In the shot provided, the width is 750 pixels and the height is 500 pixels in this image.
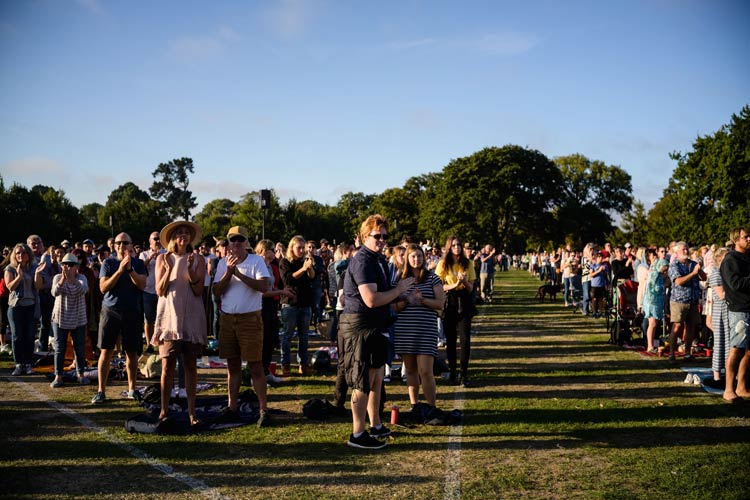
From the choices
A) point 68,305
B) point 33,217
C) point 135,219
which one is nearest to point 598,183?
point 135,219

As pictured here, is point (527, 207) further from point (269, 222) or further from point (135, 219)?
point (135, 219)

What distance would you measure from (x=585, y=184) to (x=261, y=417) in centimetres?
7944

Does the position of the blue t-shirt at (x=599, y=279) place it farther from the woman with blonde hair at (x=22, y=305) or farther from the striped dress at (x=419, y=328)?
the woman with blonde hair at (x=22, y=305)

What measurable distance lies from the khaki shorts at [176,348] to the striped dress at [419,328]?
219cm

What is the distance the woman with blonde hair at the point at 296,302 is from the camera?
30.3 feet

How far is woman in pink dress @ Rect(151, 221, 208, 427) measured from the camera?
245 inches

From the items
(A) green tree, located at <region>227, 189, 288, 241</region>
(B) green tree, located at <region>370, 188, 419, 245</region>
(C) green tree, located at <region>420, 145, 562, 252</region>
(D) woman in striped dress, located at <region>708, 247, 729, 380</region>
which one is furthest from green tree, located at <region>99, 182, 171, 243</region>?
(D) woman in striped dress, located at <region>708, 247, 729, 380</region>

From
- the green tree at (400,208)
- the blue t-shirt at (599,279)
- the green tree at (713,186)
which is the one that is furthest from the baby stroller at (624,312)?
the green tree at (400,208)

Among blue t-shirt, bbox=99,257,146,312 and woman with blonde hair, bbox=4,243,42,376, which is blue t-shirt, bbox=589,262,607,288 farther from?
woman with blonde hair, bbox=4,243,42,376

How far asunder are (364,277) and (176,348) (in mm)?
2302

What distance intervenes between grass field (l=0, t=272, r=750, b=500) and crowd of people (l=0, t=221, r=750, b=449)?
466 mm

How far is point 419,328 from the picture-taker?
676cm

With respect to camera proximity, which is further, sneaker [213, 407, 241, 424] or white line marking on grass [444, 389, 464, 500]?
sneaker [213, 407, 241, 424]

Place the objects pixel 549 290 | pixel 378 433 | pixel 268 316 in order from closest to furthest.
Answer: pixel 378 433 → pixel 268 316 → pixel 549 290
